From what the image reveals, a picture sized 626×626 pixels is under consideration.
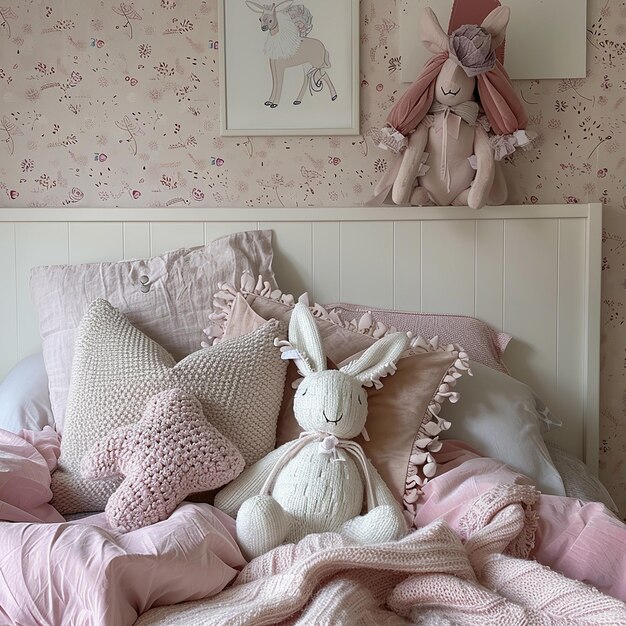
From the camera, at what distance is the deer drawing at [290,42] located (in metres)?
1.88

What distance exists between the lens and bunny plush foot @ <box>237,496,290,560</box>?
3.70 feet

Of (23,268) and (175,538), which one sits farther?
(23,268)

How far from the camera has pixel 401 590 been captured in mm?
991

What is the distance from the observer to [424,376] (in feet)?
A: 4.79

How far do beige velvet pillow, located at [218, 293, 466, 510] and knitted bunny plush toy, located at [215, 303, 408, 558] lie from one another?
5 cm

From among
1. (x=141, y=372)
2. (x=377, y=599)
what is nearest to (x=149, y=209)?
(x=141, y=372)

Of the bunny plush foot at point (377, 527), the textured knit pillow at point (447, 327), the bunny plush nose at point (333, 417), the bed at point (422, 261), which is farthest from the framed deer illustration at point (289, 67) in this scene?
the bunny plush foot at point (377, 527)

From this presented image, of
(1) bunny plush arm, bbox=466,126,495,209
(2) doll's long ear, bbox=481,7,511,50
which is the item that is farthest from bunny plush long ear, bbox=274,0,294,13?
(1) bunny plush arm, bbox=466,126,495,209

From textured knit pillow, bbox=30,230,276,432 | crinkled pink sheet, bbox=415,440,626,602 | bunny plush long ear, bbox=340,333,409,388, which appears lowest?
crinkled pink sheet, bbox=415,440,626,602

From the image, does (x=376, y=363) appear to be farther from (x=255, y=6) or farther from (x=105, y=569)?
(x=255, y=6)

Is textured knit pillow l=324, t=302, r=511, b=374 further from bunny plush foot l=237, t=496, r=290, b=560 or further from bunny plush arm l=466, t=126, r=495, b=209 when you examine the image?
bunny plush foot l=237, t=496, r=290, b=560

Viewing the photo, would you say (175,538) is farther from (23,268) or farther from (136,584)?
(23,268)

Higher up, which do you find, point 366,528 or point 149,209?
point 149,209

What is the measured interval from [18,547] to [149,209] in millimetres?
1077
